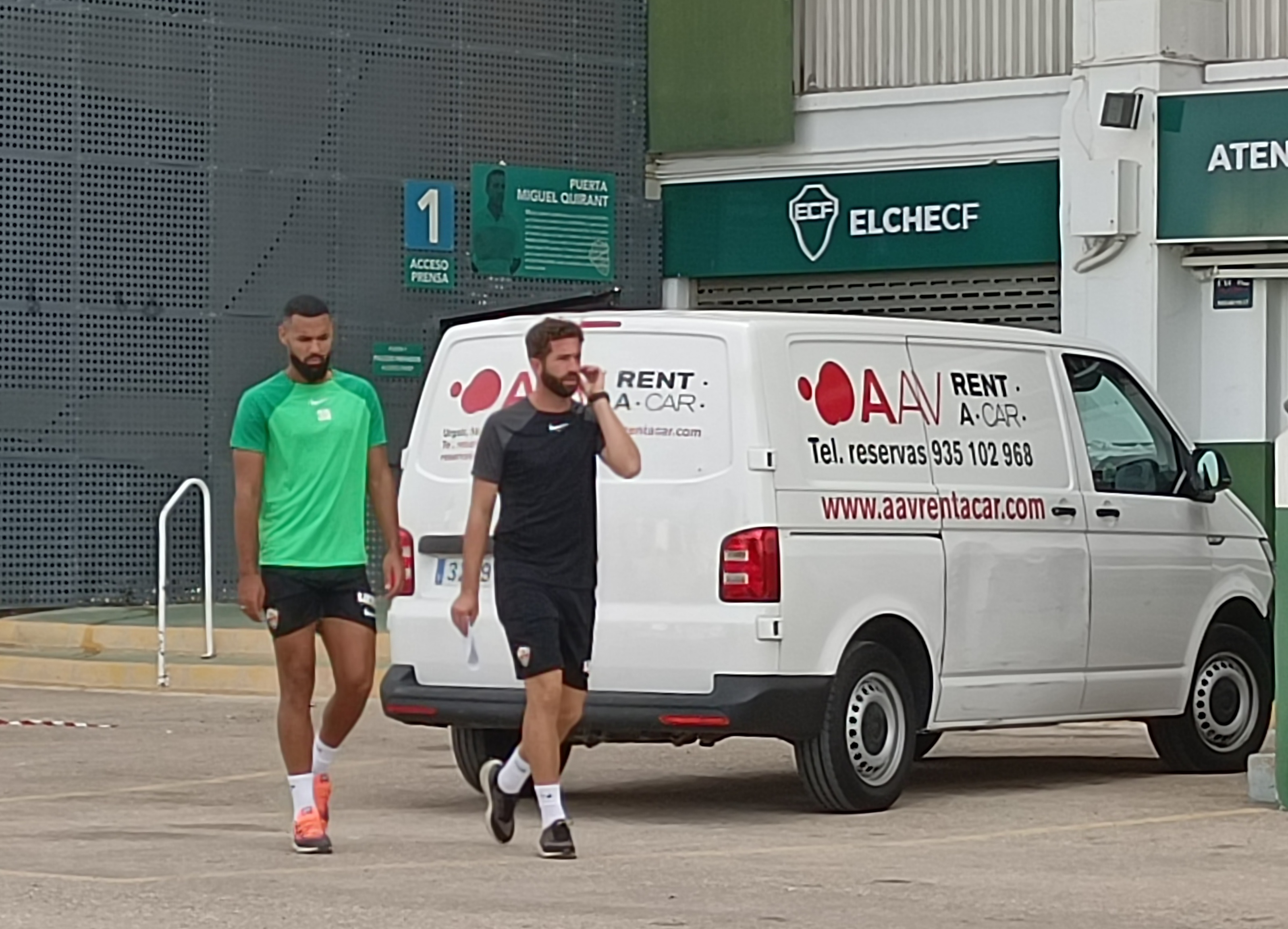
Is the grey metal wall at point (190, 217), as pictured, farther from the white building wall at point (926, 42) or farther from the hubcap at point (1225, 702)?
the hubcap at point (1225, 702)

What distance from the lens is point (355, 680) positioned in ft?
34.6

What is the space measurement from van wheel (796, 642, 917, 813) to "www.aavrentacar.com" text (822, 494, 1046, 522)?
20.5 inches

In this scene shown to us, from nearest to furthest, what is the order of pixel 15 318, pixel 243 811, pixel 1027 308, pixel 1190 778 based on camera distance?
pixel 243 811
pixel 1190 778
pixel 15 318
pixel 1027 308

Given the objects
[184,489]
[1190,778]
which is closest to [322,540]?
[1190,778]

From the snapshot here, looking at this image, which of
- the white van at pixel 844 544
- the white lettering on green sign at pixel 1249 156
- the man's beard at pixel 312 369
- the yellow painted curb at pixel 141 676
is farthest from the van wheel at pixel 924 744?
the white lettering on green sign at pixel 1249 156

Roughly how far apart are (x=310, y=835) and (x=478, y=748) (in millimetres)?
2230

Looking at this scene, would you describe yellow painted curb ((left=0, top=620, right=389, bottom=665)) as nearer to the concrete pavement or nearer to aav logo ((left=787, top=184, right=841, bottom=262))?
the concrete pavement

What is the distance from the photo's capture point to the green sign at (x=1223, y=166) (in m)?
23.4

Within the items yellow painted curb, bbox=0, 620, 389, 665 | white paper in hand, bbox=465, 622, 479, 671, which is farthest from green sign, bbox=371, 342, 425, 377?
white paper in hand, bbox=465, 622, 479, 671

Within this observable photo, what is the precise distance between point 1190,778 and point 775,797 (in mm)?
2023

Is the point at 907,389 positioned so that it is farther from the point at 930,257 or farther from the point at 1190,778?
the point at 930,257

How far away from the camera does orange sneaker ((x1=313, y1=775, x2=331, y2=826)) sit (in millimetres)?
10562

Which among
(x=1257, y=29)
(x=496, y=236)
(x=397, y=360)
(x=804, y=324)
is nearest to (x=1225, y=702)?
(x=804, y=324)

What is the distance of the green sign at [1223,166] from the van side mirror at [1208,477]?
10161 millimetres
